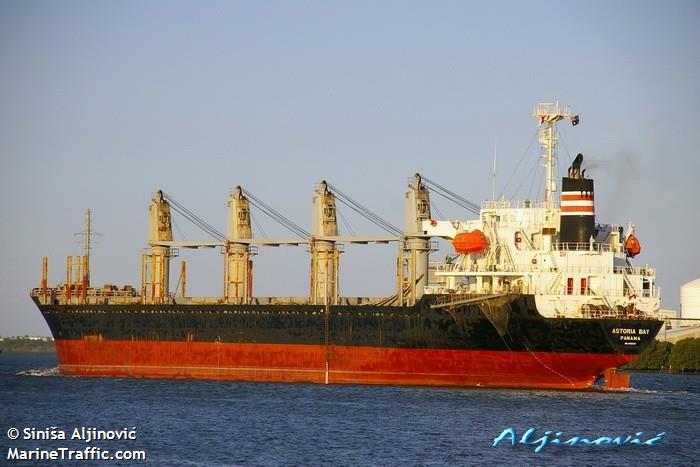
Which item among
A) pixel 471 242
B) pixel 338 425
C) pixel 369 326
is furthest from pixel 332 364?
pixel 338 425

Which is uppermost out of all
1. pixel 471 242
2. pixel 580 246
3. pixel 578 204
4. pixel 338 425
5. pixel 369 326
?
pixel 578 204

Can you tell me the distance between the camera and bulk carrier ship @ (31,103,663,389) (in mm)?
51406

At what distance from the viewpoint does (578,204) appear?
5306 cm

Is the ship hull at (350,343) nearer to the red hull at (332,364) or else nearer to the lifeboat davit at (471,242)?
the red hull at (332,364)

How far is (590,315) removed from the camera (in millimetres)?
51219

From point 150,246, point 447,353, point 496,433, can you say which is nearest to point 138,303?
point 150,246

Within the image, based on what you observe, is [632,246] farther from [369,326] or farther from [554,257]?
[369,326]

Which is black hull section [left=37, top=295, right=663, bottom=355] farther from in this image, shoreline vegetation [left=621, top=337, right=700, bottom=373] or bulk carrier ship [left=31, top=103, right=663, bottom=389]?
shoreline vegetation [left=621, top=337, right=700, bottom=373]

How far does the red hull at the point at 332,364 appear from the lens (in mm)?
51656

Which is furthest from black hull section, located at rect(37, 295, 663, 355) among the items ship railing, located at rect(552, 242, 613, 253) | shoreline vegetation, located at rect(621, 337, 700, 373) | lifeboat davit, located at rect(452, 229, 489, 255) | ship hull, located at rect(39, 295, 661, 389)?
shoreline vegetation, located at rect(621, 337, 700, 373)

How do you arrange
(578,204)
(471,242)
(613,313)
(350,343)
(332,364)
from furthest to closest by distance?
(332,364), (350,343), (471,242), (578,204), (613,313)

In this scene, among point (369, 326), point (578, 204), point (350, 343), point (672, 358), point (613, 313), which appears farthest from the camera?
point (672, 358)

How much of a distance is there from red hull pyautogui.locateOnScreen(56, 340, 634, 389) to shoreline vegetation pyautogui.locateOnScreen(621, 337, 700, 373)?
32788 millimetres

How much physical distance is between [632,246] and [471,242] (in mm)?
6333
